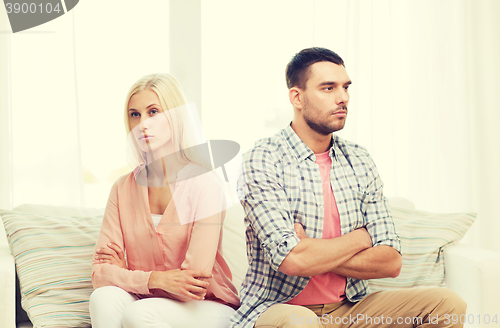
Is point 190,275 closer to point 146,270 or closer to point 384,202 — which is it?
point 146,270

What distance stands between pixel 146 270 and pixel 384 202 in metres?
0.80

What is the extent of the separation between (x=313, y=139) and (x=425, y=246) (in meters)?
0.63

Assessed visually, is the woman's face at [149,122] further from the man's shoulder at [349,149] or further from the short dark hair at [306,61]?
the man's shoulder at [349,149]

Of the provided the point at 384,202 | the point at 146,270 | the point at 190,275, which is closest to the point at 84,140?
the point at 146,270

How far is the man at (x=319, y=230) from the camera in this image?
134cm

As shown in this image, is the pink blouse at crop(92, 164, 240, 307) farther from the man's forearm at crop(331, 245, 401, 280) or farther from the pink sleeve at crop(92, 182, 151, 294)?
the man's forearm at crop(331, 245, 401, 280)

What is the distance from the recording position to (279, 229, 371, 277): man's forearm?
1312 millimetres

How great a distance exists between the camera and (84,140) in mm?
2445

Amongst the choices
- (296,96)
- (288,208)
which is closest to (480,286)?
(288,208)

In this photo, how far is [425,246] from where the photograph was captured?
1.80 m

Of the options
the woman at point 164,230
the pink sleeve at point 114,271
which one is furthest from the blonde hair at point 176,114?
the pink sleeve at point 114,271

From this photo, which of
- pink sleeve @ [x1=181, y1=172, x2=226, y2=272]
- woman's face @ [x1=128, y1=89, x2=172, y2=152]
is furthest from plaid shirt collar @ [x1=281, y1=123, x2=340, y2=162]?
woman's face @ [x1=128, y1=89, x2=172, y2=152]

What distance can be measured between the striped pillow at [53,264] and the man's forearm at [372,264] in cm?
88

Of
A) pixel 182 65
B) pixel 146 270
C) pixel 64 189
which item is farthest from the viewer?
pixel 182 65
